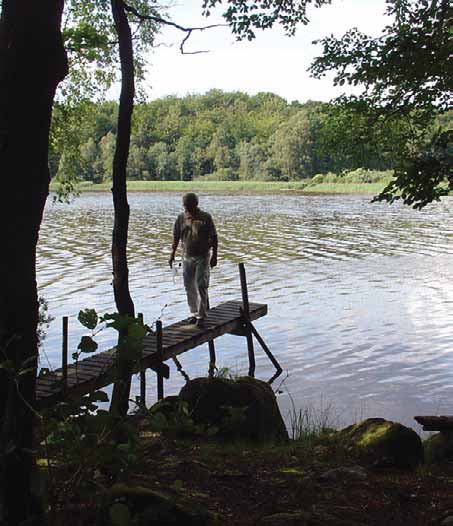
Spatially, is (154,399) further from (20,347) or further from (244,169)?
(244,169)

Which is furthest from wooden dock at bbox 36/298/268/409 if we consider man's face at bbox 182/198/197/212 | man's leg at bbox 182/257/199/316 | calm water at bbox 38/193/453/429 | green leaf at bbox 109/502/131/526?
green leaf at bbox 109/502/131/526

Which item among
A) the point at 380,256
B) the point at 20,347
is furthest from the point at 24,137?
the point at 380,256

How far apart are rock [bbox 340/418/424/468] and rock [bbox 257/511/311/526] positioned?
71.2 inches

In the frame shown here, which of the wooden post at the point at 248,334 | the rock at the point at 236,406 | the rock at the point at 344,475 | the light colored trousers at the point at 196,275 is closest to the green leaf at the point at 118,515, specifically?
the rock at the point at 344,475

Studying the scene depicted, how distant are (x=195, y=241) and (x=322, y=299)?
Result: 8.86 metres

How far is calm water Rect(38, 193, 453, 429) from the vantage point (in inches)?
457

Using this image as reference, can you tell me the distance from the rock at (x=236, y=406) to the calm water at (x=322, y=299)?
9.93 feet

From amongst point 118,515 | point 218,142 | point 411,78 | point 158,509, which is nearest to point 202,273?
point 411,78

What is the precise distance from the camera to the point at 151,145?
12212cm

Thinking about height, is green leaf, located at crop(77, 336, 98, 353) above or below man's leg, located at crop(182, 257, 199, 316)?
→ above

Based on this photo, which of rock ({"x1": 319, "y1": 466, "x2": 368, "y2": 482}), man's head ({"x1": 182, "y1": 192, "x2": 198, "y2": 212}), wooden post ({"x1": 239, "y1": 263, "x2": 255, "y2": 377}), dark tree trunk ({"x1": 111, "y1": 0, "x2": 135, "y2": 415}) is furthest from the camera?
wooden post ({"x1": 239, "y1": 263, "x2": 255, "y2": 377})

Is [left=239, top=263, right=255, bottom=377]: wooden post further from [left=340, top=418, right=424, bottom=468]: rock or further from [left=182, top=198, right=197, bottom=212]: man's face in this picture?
[left=340, top=418, right=424, bottom=468]: rock

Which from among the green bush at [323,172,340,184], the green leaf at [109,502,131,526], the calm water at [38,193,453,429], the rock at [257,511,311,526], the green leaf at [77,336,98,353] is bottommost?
the calm water at [38,193,453,429]

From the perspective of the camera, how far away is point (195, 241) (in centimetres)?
1073
